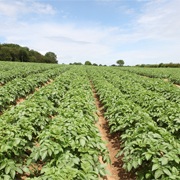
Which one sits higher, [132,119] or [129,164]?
[132,119]

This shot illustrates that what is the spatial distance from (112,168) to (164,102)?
3.46 meters

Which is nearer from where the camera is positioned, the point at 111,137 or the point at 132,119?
the point at 132,119

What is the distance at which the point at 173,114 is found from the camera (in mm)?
4156

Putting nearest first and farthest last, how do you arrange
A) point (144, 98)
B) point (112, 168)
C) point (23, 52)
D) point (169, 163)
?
point (169, 163) < point (112, 168) < point (144, 98) < point (23, 52)

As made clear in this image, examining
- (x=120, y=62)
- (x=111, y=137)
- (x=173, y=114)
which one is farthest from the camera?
(x=120, y=62)

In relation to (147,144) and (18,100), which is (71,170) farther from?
(18,100)

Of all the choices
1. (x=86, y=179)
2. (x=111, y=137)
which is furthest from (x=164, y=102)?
(x=86, y=179)

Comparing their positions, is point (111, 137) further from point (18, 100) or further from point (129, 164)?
point (18, 100)

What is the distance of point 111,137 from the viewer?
5059 millimetres

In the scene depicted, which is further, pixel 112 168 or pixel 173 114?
pixel 173 114

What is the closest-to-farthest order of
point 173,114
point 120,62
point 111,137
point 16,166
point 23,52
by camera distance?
1. point 16,166
2. point 173,114
3. point 111,137
4. point 23,52
5. point 120,62

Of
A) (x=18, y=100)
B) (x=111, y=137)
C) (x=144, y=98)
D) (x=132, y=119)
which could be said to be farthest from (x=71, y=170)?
(x=18, y=100)

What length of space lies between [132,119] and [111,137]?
175cm

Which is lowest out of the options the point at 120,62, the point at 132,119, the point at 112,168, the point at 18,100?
the point at 112,168
